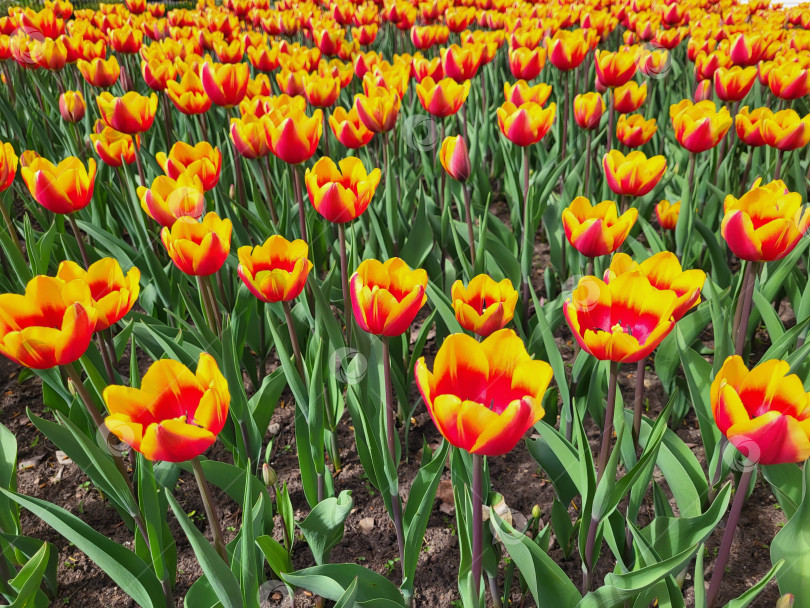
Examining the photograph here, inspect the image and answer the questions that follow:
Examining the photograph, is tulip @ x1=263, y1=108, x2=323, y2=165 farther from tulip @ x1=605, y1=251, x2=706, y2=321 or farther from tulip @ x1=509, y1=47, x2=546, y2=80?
tulip @ x1=509, y1=47, x2=546, y2=80

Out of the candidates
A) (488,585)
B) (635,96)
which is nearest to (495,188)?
(635,96)

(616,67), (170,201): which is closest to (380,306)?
(170,201)

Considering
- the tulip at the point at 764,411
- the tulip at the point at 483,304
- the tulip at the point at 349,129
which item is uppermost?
the tulip at the point at 349,129

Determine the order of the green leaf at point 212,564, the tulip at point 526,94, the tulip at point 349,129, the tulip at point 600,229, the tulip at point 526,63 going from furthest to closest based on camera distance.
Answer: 1. the tulip at point 526,63
2. the tulip at point 526,94
3. the tulip at point 349,129
4. the tulip at point 600,229
5. the green leaf at point 212,564

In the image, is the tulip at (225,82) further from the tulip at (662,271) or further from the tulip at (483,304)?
the tulip at (662,271)

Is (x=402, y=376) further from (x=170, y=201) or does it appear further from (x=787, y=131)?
(x=787, y=131)

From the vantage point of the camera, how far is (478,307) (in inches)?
60.7

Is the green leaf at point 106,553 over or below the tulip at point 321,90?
below

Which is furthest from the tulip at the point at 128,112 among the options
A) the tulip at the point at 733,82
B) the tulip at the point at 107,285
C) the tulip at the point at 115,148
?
the tulip at the point at 733,82

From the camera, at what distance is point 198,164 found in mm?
1983

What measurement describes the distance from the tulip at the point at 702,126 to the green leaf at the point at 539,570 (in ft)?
5.25

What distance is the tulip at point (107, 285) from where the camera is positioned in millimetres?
1375

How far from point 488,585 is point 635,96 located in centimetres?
210

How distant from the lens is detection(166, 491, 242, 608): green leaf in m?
1.06
